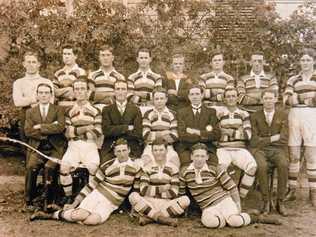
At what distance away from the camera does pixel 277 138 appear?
22.1ft

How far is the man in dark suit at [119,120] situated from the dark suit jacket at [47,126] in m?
0.51

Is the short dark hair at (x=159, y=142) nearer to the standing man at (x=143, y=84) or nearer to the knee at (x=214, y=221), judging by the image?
the standing man at (x=143, y=84)

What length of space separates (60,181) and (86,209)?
66 cm

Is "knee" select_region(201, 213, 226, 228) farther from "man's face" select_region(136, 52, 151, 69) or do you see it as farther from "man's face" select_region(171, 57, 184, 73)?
"man's face" select_region(136, 52, 151, 69)

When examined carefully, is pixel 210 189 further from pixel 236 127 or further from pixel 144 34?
pixel 144 34

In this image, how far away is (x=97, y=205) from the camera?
6.20 meters

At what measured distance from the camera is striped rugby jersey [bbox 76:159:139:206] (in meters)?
6.28

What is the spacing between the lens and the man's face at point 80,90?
21.6 feet

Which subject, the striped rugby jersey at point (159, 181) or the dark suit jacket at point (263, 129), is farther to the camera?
the dark suit jacket at point (263, 129)

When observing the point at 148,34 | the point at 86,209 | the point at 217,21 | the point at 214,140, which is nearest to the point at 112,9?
the point at 148,34

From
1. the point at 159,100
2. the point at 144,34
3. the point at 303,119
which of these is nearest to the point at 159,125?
the point at 159,100

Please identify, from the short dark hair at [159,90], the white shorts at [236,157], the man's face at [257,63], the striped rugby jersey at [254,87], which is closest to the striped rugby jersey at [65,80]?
the short dark hair at [159,90]

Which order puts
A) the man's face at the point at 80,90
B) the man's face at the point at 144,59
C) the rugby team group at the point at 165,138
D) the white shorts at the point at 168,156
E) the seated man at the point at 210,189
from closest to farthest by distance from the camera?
the seated man at the point at 210,189 < the rugby team group at the point at 165,138 < the white shorts at the point at 168,156 < the man's face at the point at 80,90 < the man's face at the point at 144,59

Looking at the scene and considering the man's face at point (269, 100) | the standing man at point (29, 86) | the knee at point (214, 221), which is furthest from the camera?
the standing man at point (29, 86)
